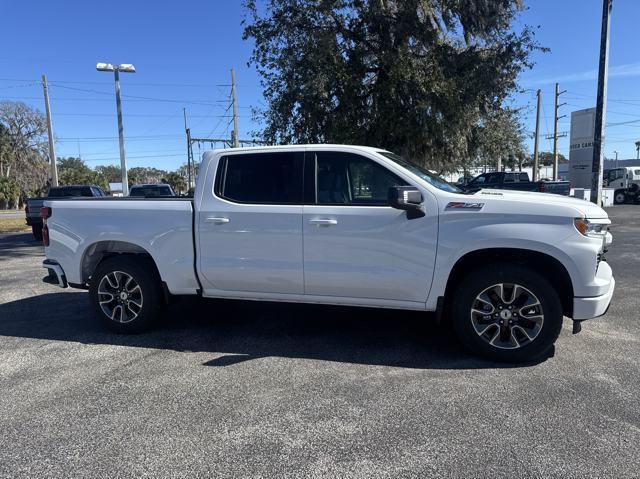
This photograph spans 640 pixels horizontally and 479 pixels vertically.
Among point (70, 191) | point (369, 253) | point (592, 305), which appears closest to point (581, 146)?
point (70, 191)

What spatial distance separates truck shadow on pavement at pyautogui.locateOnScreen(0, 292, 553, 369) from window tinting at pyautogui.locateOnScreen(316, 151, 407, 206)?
1.48 meters

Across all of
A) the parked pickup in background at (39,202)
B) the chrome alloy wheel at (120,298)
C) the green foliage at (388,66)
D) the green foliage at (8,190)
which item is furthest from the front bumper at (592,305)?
the green foliage at (8,190)

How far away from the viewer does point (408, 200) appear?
4137mm

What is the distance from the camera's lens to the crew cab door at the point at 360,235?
4.38 m

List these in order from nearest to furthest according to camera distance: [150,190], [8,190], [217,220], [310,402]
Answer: [310,402], [217,220], [150,190], [8,190]

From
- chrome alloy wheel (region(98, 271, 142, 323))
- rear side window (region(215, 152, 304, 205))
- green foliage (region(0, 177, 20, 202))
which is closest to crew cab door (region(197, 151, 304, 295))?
rear side window (region(215, 152, 304, 205))

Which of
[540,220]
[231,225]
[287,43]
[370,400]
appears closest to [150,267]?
[231,225]

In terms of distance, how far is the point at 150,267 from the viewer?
5.35 m

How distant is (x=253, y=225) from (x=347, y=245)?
96 centimetres

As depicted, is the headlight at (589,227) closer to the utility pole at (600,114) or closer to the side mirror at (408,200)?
the side mirror at (408,200)

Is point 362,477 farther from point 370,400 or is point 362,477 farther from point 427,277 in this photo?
point 427,277

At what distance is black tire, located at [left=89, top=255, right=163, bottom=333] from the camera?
17.3ft

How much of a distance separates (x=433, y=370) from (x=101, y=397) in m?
2.75

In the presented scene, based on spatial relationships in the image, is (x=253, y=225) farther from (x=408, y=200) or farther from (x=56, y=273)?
(x=56, y=273)
